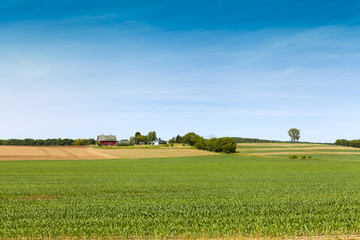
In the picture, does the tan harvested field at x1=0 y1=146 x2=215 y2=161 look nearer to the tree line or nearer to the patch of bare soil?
the patch of bare soil

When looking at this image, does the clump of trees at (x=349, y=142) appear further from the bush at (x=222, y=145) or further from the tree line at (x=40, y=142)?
the tree line at (x=40, y=142)

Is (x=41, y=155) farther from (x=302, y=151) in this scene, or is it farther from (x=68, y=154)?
(x=302, y=151)

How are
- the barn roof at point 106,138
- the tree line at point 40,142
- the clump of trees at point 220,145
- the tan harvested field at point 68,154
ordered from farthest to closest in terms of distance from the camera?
the barn roof at point 106,138 → the tree line at point 40,142 → the clump of trees at point 220,145 → the tan harvested field at point 68,154

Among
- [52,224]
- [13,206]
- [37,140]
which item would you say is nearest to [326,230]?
[52,224]

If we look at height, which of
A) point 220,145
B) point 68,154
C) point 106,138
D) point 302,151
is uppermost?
point 106,138

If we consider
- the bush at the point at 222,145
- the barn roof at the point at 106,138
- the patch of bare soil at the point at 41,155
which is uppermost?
the barn roof at the point at 106,138

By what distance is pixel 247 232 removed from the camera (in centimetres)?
1259

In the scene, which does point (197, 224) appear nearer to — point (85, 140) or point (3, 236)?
point (3, 236)

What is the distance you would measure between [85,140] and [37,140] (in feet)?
95.3

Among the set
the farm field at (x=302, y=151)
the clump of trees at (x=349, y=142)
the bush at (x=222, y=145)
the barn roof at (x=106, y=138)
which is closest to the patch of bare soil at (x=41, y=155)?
the bush at (x=222, y=145)

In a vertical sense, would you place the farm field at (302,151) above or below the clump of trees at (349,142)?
below

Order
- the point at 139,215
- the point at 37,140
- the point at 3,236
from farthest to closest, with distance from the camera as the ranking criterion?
the point at 37,140, the point at 139,215, the point at 3,236

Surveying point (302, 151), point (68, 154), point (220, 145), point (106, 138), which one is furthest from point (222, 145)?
point (106, 138)

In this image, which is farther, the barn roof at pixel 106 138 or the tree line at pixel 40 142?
the barn roof at pixel 106 138
